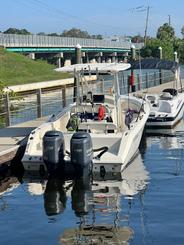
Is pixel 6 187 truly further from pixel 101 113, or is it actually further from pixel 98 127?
pixel 101 113

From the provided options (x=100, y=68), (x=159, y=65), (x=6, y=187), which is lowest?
(x=6, y=187)

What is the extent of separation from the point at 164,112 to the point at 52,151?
10.1 m

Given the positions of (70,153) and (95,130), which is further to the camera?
(95,130)

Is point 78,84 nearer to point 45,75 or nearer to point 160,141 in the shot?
point 160,141

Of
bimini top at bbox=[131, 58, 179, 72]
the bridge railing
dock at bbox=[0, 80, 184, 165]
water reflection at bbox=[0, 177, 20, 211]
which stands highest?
the bridge railing

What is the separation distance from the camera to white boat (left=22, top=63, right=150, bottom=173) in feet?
44.5

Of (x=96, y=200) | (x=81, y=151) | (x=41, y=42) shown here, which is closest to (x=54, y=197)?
(x=96, y=200)

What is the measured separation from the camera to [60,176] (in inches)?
545

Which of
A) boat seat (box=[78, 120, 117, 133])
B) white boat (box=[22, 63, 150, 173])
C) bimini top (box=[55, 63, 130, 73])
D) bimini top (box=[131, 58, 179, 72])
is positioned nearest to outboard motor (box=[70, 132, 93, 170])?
white boat (box=[22, 63, 150, 173])

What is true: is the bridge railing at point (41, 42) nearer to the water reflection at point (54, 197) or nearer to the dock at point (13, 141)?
the dock at point (13, 141)

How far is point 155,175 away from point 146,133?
7.72m

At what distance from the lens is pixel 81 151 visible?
13156mm

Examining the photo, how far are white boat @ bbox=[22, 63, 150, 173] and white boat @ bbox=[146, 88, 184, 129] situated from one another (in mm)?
3548

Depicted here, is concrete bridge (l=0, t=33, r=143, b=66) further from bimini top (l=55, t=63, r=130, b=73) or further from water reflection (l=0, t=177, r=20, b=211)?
water reflection (l=0, t=177, r=20, b=211)
